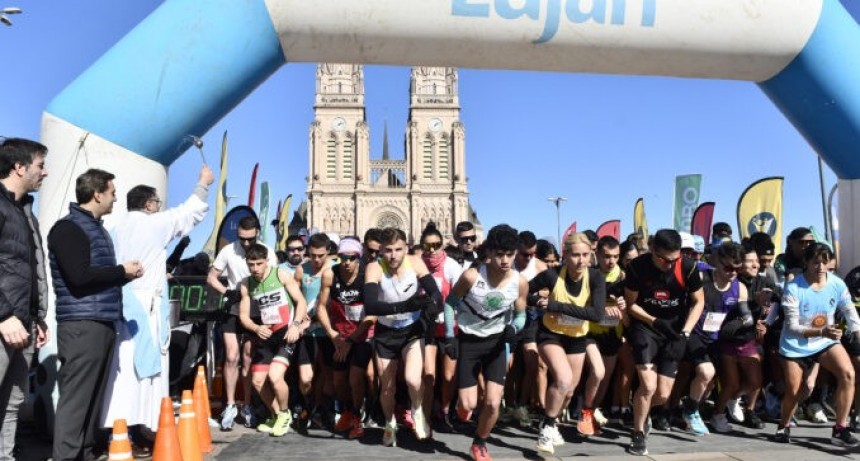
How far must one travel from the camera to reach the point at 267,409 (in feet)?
21.4

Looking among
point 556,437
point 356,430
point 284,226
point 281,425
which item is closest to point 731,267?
point 556,437

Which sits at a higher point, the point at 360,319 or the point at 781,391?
the point at 360,319

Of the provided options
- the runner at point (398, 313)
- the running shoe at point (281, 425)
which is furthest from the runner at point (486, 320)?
the running shoe at point (281, 425)

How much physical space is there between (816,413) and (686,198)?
407 inches

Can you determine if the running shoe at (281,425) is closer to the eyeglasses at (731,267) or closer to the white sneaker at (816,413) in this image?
the eyeglasses at (731,267)

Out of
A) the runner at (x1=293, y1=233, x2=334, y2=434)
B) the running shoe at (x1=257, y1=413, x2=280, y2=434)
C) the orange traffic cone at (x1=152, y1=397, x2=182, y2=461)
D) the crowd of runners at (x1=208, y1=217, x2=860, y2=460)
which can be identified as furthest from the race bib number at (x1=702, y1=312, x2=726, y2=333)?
the orange traffic cone at (x1=152, y1=397, x2=182, y2=461)

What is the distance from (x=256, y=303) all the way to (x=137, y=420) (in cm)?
172

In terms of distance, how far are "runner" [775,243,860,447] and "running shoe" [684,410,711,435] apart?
2.33ft

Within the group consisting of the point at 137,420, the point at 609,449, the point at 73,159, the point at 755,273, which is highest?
the point at 73,159

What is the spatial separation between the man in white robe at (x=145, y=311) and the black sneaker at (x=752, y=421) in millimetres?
5379

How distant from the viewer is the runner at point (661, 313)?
548cm

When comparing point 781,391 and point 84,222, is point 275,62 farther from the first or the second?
point 781,391

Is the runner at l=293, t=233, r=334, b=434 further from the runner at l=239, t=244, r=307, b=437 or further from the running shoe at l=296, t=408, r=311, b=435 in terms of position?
the runner at l=239, t=244, r=307, b=437

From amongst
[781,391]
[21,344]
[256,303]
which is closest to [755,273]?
[781,391]
